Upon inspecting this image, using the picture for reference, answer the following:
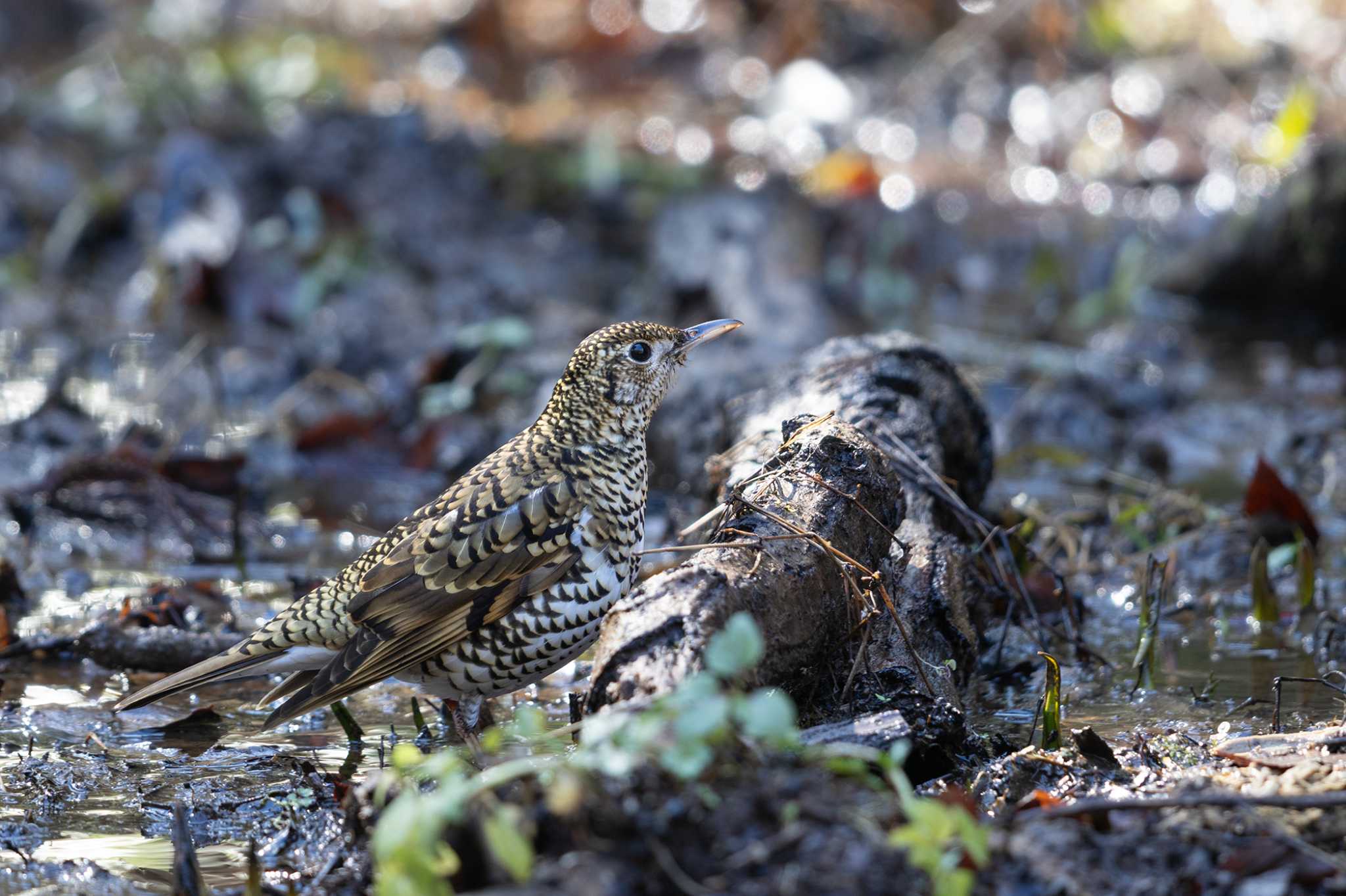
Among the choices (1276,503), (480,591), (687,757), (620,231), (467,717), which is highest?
(620,231)

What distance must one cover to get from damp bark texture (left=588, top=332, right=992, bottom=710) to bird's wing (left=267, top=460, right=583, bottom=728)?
624mm

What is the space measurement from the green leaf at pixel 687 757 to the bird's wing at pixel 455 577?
183 centimetres

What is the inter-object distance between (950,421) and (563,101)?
10.1m

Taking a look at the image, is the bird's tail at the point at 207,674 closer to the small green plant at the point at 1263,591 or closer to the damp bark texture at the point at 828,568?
the damp bark texture at the point at 828,568

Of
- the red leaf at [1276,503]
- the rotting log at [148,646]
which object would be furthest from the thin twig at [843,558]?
the red leaf at [1276,503]

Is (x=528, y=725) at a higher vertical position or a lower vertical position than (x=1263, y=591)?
higher

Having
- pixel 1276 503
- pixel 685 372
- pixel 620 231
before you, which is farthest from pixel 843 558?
pixel 620 231

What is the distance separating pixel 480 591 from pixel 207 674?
0.89 meters

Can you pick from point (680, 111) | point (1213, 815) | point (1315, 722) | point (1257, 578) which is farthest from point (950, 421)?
point (680, 111)

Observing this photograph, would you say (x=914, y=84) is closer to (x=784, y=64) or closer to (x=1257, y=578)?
(x=784, y=64)

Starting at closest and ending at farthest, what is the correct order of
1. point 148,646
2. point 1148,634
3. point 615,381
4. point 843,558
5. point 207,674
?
point 843,558 < point 207,674 < point 615,381 < point 1148,634 < point 148,646

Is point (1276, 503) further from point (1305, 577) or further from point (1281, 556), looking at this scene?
point (1305, 577)

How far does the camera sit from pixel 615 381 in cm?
503

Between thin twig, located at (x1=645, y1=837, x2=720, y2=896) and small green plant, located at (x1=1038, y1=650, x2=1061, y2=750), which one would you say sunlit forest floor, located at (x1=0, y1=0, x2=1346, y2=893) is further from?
small green plant, located at (x1=1038, y1=650, x2=1061, y2=750)
